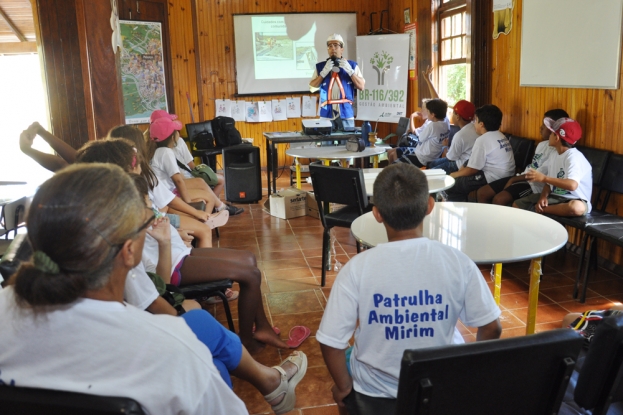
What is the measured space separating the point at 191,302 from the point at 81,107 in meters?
2.02

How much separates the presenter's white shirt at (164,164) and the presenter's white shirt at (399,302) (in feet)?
8.73

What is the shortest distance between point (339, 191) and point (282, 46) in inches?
208

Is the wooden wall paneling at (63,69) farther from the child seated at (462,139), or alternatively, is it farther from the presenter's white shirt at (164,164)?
the child seated at (462,139)

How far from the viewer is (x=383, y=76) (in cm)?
805

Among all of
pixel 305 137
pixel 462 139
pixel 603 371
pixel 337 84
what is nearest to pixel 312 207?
pixel 305 137

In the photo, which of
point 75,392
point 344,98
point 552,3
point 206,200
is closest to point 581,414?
point 75,392

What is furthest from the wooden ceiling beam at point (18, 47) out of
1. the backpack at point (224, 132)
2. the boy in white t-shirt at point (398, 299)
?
the boy in white t-shirt at point (398, 299)

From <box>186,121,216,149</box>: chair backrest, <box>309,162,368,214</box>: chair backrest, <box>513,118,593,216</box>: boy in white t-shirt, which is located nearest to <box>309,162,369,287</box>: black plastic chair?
<box>309,162,368,214</box>: chair backrest

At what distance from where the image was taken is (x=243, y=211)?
5918mm

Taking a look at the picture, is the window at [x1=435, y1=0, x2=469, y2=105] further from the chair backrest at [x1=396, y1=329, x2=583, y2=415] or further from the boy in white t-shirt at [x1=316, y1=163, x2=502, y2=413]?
the chair backrest at [x1=396, y1=329, x2=583, y2=415]

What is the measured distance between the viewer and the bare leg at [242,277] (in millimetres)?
2619

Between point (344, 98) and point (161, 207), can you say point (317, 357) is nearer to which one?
point (161, 207)

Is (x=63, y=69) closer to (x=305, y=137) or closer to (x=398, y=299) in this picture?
(x=305, y=137)

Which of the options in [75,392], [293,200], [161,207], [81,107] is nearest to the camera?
[75,392]
